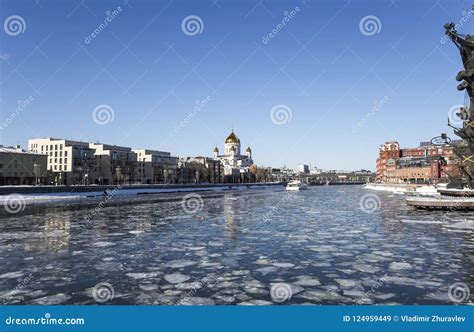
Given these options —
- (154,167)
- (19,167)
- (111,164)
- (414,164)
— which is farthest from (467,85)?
(414,164)

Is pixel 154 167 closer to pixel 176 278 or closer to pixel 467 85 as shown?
pixel 467 85

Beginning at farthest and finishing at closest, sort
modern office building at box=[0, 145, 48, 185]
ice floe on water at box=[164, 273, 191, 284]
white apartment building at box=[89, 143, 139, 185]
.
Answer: white apartment building at box=[89, 143, 139, 185] → modern office building at box=[0, 145, 48, 185] → ice floe on water at box=[164, 273, 191, 284]

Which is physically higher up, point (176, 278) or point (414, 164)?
point (414, 164)

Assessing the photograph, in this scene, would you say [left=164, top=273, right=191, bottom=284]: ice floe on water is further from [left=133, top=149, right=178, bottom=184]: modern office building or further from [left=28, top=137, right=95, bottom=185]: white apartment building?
[left=133, top=149, right=178, bottom=184]: modern office building

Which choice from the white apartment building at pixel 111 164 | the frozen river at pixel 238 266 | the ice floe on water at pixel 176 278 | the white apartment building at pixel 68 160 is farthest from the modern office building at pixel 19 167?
the ice floe on water at pixel 176 278

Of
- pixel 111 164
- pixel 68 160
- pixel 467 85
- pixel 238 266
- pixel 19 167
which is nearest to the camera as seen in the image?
pixel 238 266

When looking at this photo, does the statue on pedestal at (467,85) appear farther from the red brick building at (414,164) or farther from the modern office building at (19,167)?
the red brick building at (414,164)

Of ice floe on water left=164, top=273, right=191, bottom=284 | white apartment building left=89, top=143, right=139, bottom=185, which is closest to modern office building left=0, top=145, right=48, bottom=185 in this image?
white apartment building left=89, top=143, right=139, bottom=185

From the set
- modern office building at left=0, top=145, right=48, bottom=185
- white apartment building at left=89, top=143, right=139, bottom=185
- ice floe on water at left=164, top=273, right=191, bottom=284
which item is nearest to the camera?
ice floe on water at left=164, top=273, right=191, bottom=284

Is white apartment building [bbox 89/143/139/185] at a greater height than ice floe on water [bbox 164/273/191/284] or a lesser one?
greater

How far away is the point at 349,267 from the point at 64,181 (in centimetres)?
10677

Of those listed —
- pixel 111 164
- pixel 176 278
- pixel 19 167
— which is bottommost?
pixel 176 278

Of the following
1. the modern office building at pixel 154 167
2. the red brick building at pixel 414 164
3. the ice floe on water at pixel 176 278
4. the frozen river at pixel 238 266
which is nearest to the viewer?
the frozen river at pixel 238 266

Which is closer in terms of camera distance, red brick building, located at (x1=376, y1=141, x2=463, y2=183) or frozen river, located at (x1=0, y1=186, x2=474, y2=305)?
frozen river, located at (x1=0, y1=186, x2=474, y2=305)
